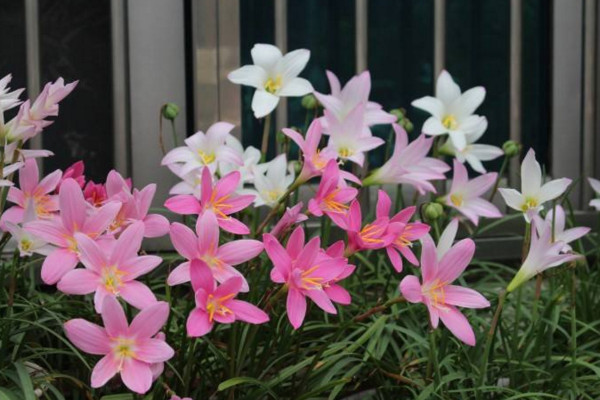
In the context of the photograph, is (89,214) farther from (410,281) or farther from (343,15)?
(343,15)

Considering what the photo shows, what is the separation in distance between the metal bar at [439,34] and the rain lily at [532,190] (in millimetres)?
801

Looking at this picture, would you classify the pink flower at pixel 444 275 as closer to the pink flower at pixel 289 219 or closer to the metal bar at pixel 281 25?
the pink flower at pixel 289 219

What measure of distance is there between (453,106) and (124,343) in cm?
86

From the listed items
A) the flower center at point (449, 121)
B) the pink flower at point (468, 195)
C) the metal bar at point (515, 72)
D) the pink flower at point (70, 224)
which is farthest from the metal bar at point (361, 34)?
the pink flower at point (70, 224)

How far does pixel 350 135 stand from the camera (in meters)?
1.42

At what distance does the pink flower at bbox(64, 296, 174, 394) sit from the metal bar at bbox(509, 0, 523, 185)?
1.31 meters

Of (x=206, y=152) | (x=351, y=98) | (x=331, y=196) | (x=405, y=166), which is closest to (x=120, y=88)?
(x=206, y=152)

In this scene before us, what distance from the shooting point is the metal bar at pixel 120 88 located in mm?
1950

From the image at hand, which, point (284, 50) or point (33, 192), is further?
point (284, 50)

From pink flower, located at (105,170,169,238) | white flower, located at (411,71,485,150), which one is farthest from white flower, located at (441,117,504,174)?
pink flower, located at (105,170,169,238)

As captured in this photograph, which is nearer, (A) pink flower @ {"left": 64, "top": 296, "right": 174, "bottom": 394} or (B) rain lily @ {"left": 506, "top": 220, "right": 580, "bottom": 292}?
(A) pink flower @ {"left": 64, "top": 296, "right": 174, "bottom": 394}

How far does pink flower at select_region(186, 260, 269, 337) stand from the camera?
3.41 feet

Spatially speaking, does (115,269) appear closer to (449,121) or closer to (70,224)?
(70,224)

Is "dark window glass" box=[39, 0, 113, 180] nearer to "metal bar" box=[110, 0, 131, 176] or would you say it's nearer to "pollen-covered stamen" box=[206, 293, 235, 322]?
"metal bar" box=[110, 0, 131, 176]
